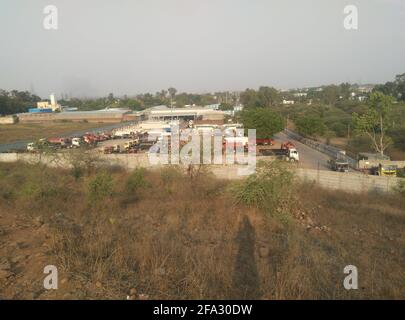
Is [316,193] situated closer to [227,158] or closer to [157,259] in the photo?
[227,158]

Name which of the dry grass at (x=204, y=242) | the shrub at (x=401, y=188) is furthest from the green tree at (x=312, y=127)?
the shrub at (x=401, y=188)

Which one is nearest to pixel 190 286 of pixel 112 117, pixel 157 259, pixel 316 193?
pixel 157 259

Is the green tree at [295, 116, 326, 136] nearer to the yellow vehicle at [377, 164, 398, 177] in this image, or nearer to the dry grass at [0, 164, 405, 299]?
the yellow vehicle at [377, 164, 398, 177]

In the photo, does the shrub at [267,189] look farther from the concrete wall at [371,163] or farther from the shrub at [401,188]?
the concrete wall at [371,163]

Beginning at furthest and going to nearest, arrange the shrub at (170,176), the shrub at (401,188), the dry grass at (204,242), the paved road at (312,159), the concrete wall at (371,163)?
the paved road at (312,159), the concrete wall at (371,163), the shrub at (170,176), the shrub at (401,188), the dry grass at (204,242)

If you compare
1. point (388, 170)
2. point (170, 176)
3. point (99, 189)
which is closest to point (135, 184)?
point (170, 176)

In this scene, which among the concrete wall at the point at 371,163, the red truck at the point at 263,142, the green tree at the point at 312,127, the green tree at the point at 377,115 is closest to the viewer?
the concrete wall at the point at 371,163

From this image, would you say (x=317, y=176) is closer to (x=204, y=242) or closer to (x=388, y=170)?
(x=388, y=170)
